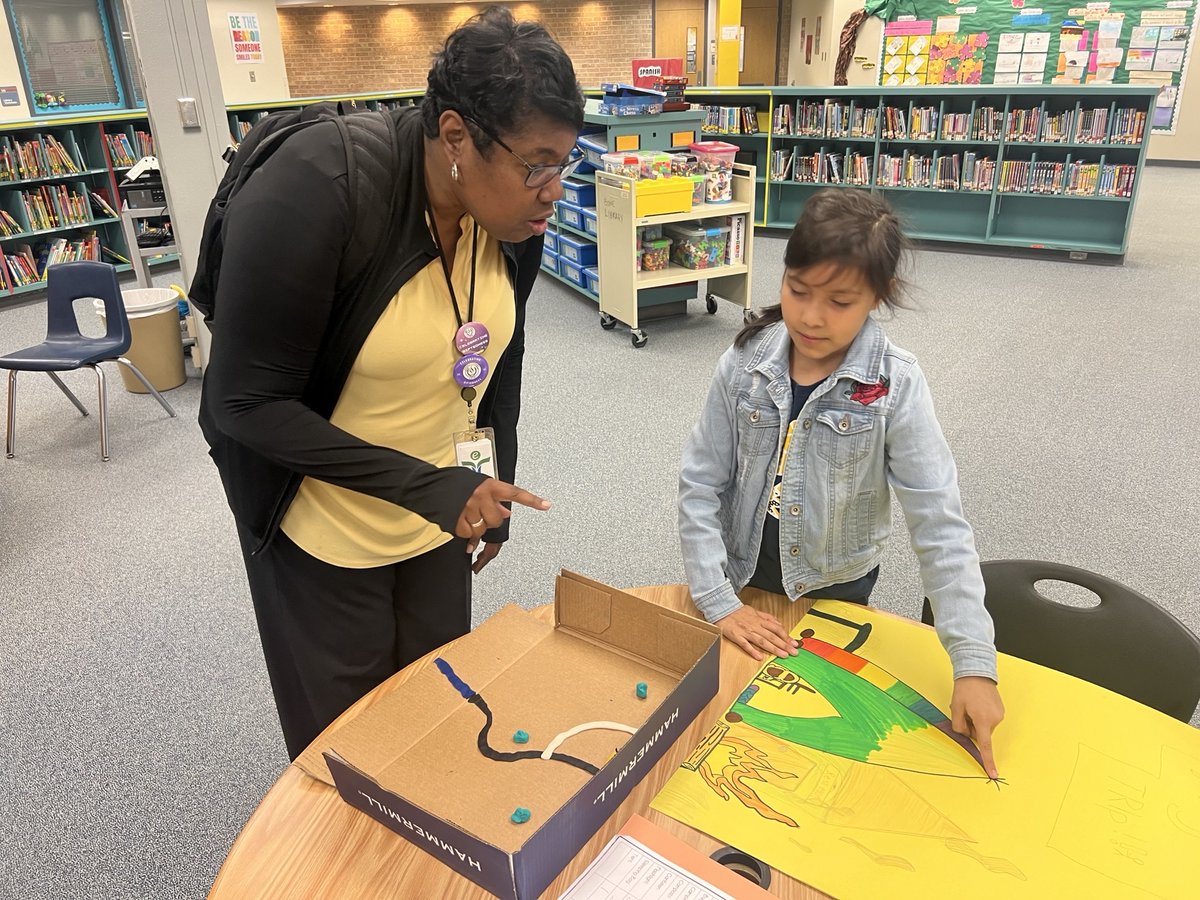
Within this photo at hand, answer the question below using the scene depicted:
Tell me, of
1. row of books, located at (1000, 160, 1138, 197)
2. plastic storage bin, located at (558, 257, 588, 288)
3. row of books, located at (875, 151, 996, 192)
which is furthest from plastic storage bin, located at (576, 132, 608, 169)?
row of books, located at (1000, 160, 1138, 197)

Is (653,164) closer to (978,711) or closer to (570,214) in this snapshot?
(570,214)

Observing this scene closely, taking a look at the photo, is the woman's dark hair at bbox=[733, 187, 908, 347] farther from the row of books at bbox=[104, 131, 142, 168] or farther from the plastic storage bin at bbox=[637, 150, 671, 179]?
the row of books at bbox=[104, 131, 142, 168]

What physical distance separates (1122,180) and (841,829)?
6.76 metres

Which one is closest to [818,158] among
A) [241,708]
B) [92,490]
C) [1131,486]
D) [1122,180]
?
[1122,180]

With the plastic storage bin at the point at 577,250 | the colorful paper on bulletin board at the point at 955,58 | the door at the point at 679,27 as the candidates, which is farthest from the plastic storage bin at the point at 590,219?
the door at the point at 679,27

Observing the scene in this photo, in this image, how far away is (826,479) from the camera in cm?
131

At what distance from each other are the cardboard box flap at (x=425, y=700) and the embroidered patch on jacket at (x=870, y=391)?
0.58 meters

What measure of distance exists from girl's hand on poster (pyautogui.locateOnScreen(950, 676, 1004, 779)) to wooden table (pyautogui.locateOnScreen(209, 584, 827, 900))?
1.02 feet

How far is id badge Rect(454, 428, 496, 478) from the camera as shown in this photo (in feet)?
4.36

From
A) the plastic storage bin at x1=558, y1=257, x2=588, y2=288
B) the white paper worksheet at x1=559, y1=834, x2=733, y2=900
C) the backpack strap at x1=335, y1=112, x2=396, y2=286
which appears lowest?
the plastic storage bin at x1=558, y1=257, x2=588, y2=288

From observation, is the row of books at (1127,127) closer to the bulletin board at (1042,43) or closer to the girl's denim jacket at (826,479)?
the bulletin board at (1042,43)

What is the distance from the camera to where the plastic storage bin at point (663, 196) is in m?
4.45

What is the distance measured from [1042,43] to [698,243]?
6.94 m

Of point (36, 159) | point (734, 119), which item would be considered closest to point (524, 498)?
point (36, 159)
